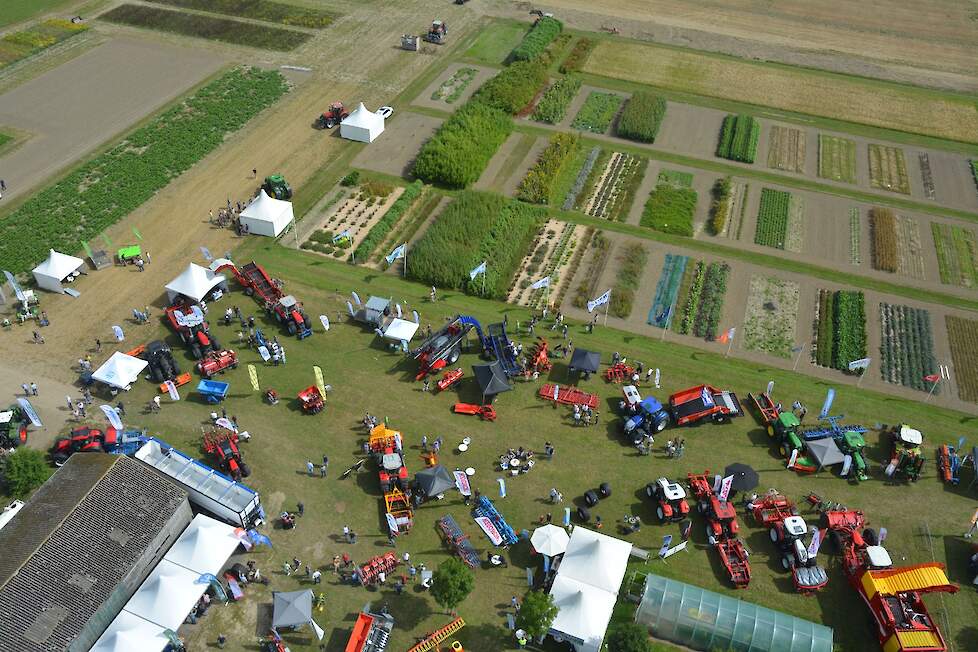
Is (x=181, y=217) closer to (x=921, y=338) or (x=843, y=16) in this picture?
(x=921, y=338)

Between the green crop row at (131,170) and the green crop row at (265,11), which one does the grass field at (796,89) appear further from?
the green crop row at (131,170)

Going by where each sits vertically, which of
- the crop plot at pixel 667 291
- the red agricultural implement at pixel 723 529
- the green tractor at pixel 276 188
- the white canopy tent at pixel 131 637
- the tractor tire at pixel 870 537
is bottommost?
the tractor tire at pixel 870 537

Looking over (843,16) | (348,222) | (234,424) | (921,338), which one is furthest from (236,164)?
(843,16)

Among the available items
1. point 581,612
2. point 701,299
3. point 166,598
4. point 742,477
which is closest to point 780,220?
point 701,299

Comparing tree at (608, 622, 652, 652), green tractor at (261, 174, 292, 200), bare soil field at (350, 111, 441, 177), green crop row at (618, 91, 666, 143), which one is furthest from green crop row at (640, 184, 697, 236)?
tree at (608, 622, 652, 652)

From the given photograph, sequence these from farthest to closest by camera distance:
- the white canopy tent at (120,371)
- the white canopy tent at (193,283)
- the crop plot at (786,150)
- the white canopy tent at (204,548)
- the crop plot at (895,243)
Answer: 1. the crop plot at (786,150)
2. the crop plot at (895,243)
3. the white canopy tent at (193,283)
4. the white canopy tent at (120,371)
5. the white canopy tent at (204,548)

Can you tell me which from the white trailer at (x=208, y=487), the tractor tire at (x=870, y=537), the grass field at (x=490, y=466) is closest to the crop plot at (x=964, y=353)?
the grass field at (x=490, y=466)

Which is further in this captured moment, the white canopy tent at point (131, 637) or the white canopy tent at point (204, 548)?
the white canopy tent at point (204, 548)

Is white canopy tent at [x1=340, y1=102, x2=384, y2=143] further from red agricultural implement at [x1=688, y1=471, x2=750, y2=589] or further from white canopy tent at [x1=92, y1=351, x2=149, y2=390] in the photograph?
red agricultural implement at [x1=688, y1=471, x2=750, y2=589]
